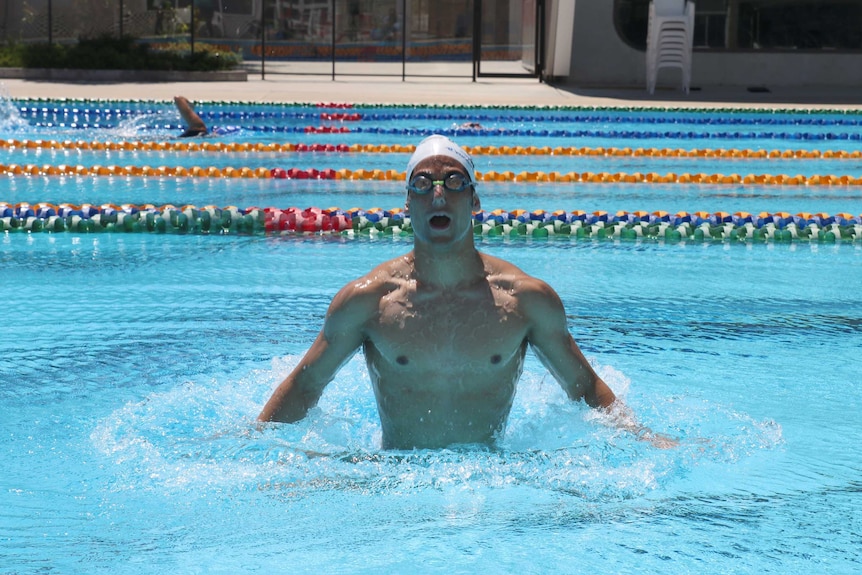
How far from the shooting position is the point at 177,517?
143 inches

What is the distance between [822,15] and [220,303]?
17.0m

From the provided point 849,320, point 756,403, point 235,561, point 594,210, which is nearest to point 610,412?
point 235,561

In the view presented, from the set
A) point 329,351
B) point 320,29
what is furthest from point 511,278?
point 320,29

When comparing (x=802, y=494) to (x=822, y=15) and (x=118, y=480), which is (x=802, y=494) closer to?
(x=118, y=480)

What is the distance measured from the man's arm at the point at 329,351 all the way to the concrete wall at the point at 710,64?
58.2ft

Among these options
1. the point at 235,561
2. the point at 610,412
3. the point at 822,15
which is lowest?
the point at 235,561

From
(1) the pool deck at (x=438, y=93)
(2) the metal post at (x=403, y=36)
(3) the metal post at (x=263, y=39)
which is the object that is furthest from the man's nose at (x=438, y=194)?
(3) the metal post at (x=263, y=39)

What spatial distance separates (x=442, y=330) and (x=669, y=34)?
16413 millimetres

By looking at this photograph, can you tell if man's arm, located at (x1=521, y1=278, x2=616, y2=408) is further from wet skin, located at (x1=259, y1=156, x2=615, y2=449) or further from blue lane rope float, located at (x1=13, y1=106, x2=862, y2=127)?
blue lane rope float, located at (x1=13, y1=106, x2=862, y2=127)

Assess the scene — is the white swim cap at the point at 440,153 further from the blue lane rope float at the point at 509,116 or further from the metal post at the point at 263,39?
the metal post at the point at 263,39

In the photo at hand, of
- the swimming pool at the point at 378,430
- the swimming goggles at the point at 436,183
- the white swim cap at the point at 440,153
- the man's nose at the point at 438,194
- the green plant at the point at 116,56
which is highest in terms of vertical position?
the green plant at the point at 116,56

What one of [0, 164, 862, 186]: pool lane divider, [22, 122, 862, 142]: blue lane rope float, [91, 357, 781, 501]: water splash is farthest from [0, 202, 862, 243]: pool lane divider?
[22, 122, 862, 142]: blue lane rope float

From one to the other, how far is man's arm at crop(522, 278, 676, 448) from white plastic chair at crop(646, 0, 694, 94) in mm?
15872

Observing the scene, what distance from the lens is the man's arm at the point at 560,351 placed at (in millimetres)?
3512
